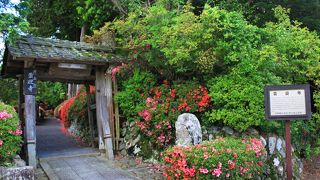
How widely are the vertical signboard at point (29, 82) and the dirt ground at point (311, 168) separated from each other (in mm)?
7616

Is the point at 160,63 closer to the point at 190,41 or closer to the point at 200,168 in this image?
the point at 190,41

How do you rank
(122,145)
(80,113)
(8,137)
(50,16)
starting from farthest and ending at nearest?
1. (50,16)
2. (80,113)
3. (122,145)
4. (8,137)

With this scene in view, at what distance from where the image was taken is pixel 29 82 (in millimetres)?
8445

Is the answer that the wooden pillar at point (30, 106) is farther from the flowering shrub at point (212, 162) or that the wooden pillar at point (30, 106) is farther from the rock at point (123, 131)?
the flowering shrub at point (212, 162)

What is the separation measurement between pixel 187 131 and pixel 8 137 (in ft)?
12.0

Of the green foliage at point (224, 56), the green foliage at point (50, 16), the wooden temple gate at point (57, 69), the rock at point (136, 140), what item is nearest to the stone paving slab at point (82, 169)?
the wooden temple gate at point (57, 69)

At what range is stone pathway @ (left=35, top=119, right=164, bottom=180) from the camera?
24.1 ft

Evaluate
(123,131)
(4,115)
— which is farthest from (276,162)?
(4,115)

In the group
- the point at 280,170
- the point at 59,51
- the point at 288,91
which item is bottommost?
the point at 280,170

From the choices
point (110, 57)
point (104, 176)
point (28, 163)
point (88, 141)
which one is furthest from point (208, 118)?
point (88, 141)

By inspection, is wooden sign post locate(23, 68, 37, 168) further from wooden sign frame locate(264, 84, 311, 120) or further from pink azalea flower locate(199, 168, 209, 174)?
wooden sign frame locate(264, 84, 311, 120)

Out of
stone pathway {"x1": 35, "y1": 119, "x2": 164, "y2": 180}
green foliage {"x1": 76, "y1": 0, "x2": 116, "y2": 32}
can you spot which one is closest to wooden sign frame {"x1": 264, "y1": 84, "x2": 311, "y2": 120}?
stone pathway {"x1": 35, "y1": 119, "x2": 164, "y2": 180}

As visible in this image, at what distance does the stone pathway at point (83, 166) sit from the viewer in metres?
7.36

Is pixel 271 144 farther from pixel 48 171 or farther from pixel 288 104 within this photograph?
pixel 48 171
